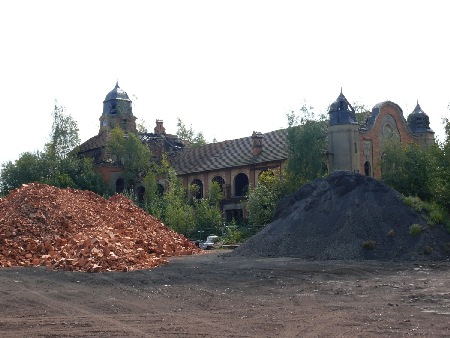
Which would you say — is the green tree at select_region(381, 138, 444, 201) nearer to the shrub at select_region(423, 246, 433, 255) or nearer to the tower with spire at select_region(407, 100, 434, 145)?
the shrub at select_region(423, 246, 433, 255)

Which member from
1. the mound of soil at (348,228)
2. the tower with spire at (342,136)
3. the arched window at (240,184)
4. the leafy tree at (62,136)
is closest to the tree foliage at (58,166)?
the leafy tree at (62,136)

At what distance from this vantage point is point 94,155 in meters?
57.2

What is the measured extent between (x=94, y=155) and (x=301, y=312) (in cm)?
4826

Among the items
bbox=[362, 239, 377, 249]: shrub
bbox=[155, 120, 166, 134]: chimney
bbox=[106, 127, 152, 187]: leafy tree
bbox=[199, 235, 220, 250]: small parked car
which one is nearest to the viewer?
bbox=[362, 239, 377, 249]: shrub

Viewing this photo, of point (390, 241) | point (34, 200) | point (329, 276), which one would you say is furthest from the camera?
point (34, 200)

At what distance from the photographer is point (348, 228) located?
23.3 m

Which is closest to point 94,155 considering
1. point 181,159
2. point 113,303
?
point 181,159

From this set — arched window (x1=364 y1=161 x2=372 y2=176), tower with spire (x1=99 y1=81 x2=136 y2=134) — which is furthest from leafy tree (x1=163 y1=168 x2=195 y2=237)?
tower with spire (x1=99 y1=81 x2=136 y2=134)

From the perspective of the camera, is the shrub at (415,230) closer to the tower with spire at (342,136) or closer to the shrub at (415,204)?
the shrub at (415,204)

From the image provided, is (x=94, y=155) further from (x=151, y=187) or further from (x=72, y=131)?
(x=151, y=187)

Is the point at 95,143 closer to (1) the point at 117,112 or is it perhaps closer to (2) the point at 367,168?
(1) the point at 117,112

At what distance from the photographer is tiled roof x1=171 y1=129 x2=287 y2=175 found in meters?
47.9

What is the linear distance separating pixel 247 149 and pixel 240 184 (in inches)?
129

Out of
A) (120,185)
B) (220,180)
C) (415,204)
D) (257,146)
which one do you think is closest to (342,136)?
(257,146)
